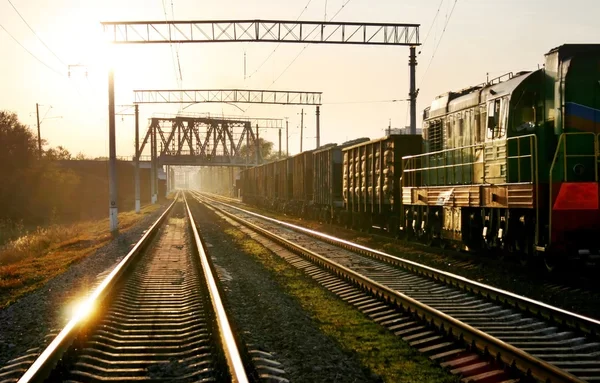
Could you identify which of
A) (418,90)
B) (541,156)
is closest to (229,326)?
(541,156)

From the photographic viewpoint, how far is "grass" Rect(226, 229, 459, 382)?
6.39 meters

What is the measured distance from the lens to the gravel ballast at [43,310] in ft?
26.1

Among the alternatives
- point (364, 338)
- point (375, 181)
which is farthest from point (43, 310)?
point (375, 181)

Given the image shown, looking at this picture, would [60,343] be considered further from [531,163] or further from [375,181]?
[375,181]

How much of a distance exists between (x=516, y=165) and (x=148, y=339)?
328 inches

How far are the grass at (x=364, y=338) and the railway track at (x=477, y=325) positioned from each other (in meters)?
0.18

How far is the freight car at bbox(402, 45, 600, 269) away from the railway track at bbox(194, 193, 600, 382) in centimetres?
199

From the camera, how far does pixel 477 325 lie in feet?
26.8

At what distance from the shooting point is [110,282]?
37.7ft

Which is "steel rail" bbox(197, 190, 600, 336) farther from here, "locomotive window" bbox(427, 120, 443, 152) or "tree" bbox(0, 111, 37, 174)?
"tree" bbox(0, 111, 37, 174)

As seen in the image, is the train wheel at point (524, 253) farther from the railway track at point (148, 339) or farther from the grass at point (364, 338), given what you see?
the railway track at point (148, 339)

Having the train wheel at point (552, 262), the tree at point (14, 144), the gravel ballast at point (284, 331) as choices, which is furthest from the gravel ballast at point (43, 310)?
the tree at point (14, 144)

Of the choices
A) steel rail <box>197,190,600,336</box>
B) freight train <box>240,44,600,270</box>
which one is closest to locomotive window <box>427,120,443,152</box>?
freight train <box>240,44,600,270</box>

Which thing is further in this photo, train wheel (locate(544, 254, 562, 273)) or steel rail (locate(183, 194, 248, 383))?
train wheel (locate(544, 254, 562, 273))
